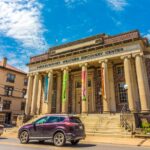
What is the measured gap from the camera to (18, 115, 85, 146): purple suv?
9953 millimetres

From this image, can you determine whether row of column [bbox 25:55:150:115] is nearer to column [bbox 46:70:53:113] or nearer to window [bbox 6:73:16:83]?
column [bbox 46:70:53:113]

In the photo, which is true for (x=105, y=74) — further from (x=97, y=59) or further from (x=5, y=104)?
(x=5, y=104)

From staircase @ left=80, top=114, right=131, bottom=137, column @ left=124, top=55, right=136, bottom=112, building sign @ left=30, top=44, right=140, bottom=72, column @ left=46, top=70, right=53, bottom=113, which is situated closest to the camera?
staircase @ left=80, top=114, right=131, bottom=137

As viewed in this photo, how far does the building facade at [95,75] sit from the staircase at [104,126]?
85.7 inches

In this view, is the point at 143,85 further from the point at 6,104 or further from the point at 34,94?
the point at 6,104

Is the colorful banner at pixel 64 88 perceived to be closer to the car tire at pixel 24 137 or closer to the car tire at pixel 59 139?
the car tire at pixel 24 137

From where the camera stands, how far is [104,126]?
18.3m

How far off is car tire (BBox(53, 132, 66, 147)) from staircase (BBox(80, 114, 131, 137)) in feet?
23.0

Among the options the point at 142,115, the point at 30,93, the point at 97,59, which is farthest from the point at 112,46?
the point at 30,93

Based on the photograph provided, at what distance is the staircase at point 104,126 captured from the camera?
1606cm

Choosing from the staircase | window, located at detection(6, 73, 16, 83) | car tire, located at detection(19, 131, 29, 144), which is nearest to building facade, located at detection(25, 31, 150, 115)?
the staircase

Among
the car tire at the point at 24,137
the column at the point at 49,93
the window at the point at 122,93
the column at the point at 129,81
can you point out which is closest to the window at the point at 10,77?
the column at the point at 49,93

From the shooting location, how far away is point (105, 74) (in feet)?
79.2

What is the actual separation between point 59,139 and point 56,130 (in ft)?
1.71
